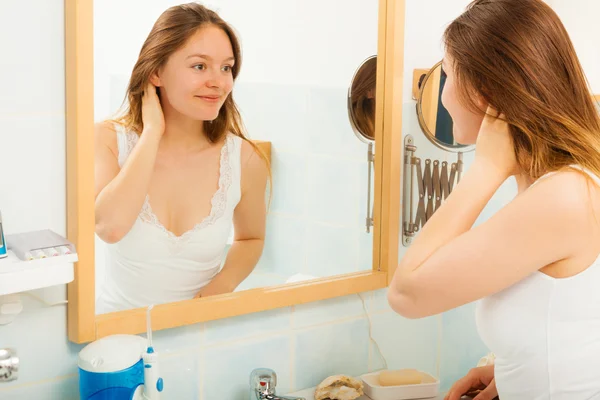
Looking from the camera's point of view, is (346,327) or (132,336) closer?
(132,336)

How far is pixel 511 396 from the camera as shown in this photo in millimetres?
1334

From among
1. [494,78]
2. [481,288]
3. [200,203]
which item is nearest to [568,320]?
[481,288]

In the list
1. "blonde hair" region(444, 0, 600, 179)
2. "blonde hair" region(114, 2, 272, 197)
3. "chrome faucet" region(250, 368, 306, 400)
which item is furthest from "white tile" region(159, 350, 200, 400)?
"blonde hair" region(444, 0, 600, 179)

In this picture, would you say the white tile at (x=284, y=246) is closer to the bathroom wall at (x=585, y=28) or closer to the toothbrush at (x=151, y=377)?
the toothbrush at (x=151, y=377)

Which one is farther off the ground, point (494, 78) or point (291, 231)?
point (494, 78)

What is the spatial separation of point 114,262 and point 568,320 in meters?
0.76

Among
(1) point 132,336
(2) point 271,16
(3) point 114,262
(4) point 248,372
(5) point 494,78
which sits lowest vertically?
Result: (4) point 248,372

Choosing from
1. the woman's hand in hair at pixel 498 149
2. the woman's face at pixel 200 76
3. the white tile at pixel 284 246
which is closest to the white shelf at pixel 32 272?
the woman's face at pixel 200 76

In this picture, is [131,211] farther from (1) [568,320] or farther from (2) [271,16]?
(1) [568,320]

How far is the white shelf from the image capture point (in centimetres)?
105

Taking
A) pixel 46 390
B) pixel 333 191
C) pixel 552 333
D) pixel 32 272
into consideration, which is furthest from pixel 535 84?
pixel 46 390

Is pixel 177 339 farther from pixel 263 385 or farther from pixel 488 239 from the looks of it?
pixel 488 239

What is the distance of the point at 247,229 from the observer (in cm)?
144

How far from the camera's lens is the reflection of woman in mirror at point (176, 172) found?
127 cm
